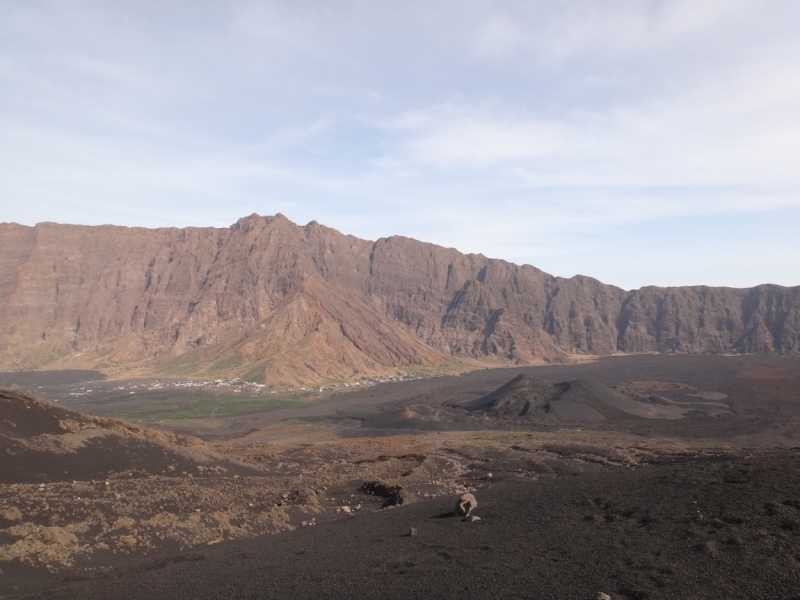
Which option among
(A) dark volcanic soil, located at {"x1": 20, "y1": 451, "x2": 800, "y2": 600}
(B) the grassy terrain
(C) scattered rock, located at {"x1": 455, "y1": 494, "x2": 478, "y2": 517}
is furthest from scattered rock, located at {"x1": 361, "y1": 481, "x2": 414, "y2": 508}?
(B) the grassy terrain

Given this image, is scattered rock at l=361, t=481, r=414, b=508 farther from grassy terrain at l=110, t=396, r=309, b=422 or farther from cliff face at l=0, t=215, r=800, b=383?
cliff face at l=0, t=215, r=800, b=383

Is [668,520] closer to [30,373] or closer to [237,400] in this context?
[237,400]

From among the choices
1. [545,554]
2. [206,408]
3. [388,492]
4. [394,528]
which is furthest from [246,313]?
[545,554]

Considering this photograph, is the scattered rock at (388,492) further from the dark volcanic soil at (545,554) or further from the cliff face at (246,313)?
the cliff face at (246,313)

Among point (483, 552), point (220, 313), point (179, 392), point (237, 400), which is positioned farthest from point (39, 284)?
point (483, 552)

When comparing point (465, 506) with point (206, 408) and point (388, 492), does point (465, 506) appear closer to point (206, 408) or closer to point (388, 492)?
point (388, 492)

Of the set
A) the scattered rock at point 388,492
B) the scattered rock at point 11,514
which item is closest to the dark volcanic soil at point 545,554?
the scattered rock at point 388,492
